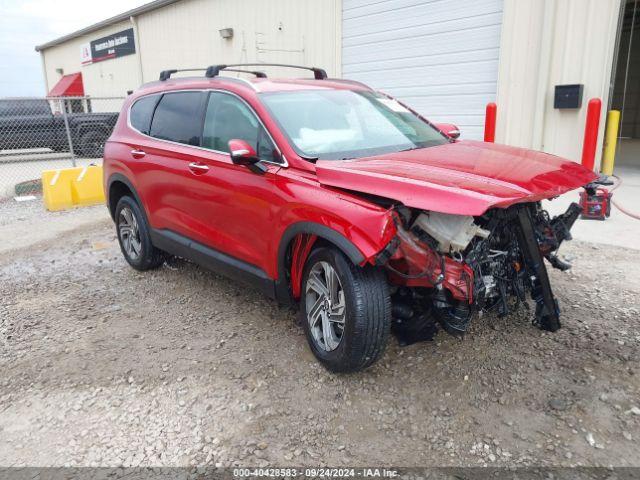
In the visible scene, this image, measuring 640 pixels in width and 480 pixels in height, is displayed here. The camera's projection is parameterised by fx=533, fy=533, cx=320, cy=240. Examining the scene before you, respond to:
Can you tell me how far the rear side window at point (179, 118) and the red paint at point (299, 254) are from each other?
1352 mm

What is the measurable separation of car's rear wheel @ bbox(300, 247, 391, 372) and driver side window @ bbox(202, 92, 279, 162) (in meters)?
0.84

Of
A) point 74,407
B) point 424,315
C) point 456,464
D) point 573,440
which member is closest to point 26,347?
point 74,407

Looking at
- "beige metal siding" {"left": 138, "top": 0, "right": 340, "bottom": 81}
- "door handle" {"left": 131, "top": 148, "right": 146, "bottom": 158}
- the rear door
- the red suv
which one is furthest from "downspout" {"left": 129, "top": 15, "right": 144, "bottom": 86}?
the red suv

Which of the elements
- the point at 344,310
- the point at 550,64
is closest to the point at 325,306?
the point at 344,310

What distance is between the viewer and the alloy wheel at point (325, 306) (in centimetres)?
313

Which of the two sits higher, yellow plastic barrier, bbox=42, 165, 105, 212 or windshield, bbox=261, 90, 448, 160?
windshield, bbox=261, 90, 448, 160

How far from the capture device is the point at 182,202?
4324mm

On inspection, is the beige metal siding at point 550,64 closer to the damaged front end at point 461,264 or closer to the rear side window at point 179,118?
the damaged front end at point 461,264

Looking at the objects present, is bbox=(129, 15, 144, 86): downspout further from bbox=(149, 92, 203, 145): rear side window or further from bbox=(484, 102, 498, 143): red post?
bbox=(149, 92, 203, 145): rear side window

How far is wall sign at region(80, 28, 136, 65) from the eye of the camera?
20.1m

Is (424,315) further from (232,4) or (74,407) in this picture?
(232,4)

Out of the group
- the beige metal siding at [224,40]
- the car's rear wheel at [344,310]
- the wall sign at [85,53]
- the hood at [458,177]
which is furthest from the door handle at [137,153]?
the wall sign at [85,53]

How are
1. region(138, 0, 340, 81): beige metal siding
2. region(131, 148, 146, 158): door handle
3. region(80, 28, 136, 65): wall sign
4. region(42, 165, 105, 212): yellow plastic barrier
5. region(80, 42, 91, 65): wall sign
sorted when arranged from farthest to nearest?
1. region(80, 42, 91, 65): wall sign
2. region(80, 28, 136, 65): wall sign
3. region(138, 0, 340, 81): beige metal siding
4. region(42, 165, 105, 212): yellow plastic barrier
5. region(131, 148, 146, 158): door handle

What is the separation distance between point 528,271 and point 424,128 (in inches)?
63.9
